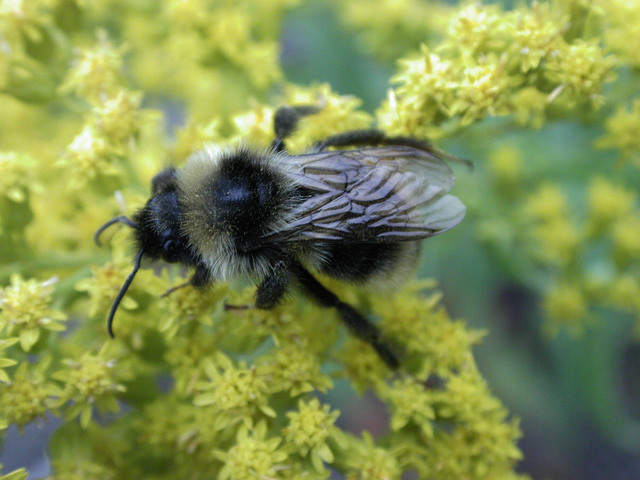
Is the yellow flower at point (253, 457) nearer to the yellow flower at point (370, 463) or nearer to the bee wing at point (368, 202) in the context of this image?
the yellow flower at point (370, 463)

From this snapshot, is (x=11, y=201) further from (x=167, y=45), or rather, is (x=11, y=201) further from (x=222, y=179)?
(x=167, y=45)

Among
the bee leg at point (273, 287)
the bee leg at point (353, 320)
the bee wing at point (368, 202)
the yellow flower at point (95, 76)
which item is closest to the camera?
the bee wing at point (368, 202)

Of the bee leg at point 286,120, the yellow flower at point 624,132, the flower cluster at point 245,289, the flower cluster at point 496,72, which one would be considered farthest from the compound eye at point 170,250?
the yellow flower at point 624,132

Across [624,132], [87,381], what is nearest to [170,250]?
[87,381]

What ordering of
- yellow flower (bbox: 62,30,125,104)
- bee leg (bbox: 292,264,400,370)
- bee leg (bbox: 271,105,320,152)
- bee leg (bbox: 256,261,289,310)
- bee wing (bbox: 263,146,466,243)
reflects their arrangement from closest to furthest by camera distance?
bee wing (bbox: 263,146,466,243), bee leg (bbox: 256,261,289,310), bee leg (bbox: 292,264,400,370), bee leg (bbox: 271,105,320,152), yellow flower (bbox: 62,30,125,104)

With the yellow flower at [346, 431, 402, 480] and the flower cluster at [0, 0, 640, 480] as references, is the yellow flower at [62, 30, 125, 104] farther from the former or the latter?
the yellow flower at [346, 431, 402, 480]

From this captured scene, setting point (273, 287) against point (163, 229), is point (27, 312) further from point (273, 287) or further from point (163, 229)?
point (273, 287)

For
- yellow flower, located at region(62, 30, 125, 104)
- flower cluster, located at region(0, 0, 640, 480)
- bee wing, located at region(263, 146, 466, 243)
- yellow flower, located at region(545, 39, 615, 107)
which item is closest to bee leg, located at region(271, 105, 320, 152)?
flower cluster, located at region(0, 0, 640, 480)
